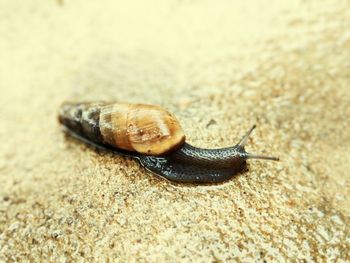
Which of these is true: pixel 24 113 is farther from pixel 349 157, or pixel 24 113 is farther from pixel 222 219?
pixel 349 157

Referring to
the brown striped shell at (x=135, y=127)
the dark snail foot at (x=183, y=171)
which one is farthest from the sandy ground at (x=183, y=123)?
the brown striped shell at (x=135, y=127)

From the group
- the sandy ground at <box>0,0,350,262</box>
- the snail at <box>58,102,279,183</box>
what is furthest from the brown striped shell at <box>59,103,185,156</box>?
→ the sandy ground at <box>0,0,350,262</box>

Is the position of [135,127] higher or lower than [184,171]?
higher

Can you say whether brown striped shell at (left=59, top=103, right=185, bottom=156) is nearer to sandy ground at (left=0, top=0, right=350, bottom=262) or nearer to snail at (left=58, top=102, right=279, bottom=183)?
snail at (left=58, top=102, right=279, bottom=183)

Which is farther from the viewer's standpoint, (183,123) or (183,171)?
(183,123)

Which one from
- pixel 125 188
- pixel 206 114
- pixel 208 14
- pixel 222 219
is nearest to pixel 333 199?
pixel 222 219

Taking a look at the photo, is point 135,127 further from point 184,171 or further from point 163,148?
point 184,171

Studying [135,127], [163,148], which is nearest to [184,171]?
[163,148]
